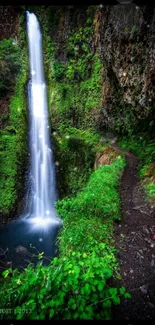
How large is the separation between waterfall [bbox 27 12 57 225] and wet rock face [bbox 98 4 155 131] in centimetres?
595

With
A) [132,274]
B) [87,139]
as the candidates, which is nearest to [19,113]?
[87,139]

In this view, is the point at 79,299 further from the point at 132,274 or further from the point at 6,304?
the point at 132,274

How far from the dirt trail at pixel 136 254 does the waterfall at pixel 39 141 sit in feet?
22.0

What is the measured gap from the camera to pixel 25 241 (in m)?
8.84

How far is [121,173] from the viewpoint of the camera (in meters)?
7.46

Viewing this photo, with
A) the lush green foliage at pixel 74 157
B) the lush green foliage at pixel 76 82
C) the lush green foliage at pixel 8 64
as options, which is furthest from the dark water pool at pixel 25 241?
the lush green foliage at pixel 8 64

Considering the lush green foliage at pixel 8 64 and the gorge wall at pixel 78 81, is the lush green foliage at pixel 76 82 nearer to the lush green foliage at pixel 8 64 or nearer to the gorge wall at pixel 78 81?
the gorge wall at pixel 78 81

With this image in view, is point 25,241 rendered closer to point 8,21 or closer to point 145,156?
point 145,156

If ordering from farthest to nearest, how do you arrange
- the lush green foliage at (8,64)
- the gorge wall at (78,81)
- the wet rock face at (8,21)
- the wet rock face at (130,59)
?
1. the wet rock face at (8,21)
2. the lush green foliage at (8,64)
3. the gorge wall at (78,81)
4. the wet rock face at (130,59)

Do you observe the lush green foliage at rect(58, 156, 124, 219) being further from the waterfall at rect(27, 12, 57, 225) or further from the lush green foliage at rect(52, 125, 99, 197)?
the waterfall at rect(27, 12, 57, 225)

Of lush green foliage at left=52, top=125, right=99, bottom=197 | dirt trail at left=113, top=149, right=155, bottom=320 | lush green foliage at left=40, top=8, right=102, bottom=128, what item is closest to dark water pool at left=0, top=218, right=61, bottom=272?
lush green foliage at left=52, top=125, right=99, bottom=197

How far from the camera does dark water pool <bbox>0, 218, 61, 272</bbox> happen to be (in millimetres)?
7523

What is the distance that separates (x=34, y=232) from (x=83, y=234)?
662 centimetres

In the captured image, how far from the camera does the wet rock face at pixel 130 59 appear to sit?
645cm
